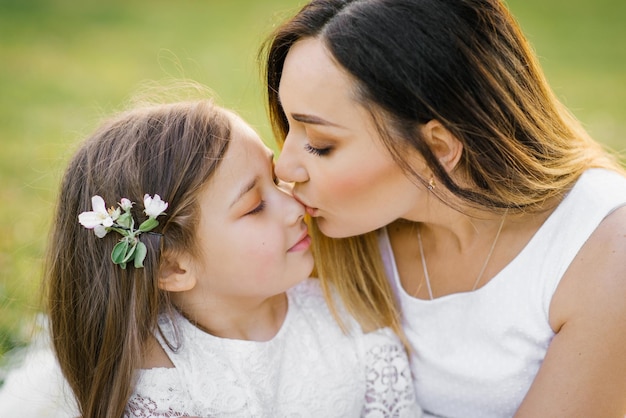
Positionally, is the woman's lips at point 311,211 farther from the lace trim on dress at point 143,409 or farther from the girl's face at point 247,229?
the lace trim on dress at point 143,409

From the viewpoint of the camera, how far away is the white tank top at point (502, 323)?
9.51 ft

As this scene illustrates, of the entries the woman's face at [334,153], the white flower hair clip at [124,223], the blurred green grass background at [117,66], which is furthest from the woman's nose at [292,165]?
the blurred green grass background at [117,66]

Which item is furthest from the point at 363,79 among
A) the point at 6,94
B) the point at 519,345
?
the point at 6,94

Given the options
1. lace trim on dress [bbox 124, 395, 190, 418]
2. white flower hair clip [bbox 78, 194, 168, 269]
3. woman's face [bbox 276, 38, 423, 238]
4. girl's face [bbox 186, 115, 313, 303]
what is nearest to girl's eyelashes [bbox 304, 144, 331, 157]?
woman's face [bbox 276, 38, 423, 238]

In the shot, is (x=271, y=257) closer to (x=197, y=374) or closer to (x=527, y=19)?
(x=197, y=374)

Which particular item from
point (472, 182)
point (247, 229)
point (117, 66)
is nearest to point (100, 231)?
point (247, 229)

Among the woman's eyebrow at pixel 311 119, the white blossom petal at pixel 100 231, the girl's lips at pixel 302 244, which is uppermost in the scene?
the woman's eyebrow at pixel 311 119

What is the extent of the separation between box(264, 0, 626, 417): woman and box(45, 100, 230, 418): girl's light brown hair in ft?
1.22

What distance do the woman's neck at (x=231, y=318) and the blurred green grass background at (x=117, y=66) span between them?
4.72 feet

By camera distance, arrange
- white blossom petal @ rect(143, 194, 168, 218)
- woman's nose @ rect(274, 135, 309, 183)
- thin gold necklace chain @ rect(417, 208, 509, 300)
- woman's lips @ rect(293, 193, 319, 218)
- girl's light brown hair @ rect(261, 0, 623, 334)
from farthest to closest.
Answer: thin gold necklace chain @ rect(417, 208, 509, 300)
woman's lips @ rect(293, 193, 319, 218)
woman's nose @ rect(274, 135, 309, 183)
white blossom petal @ rect(143, 194, 168, 218)
girl's light brown hair @ rect(261, 0, 623, 334)

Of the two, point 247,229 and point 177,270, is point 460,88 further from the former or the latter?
point 177,270

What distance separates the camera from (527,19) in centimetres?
1234

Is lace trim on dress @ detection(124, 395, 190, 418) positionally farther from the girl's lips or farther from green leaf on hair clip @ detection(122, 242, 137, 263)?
the girl's lips

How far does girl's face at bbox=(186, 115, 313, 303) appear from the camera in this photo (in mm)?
2857
